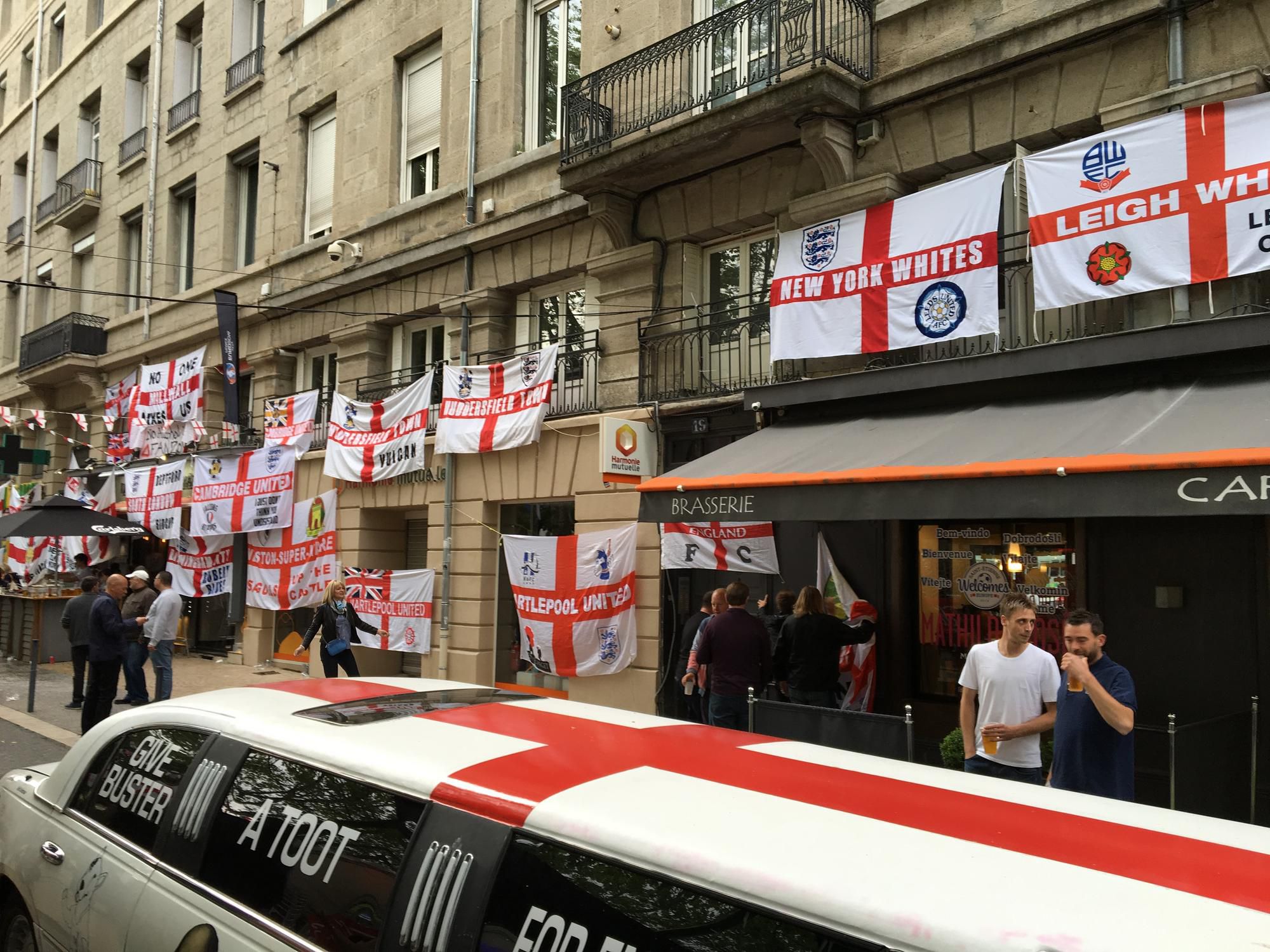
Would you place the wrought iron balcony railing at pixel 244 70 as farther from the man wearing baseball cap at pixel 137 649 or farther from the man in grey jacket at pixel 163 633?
the man in grey jacket at pixel 163 633

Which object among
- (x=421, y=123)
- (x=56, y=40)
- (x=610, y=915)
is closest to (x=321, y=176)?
(x=421, y=123)

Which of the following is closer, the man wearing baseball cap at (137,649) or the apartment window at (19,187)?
the man wearing baseball cap at (137,649)

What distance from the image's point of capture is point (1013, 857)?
203cm

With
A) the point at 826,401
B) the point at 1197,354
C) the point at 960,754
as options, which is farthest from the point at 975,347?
the point at 960,754

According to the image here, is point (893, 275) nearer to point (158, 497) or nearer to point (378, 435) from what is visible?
point (378, 435)

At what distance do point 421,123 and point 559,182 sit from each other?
4216mm

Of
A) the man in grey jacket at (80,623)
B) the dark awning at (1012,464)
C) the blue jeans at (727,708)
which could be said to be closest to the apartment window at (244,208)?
the man in grey jacket at (80,623)

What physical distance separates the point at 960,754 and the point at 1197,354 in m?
3.58

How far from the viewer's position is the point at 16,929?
159 inches

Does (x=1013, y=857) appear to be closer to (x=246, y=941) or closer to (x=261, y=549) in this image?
(x=246, y=941)

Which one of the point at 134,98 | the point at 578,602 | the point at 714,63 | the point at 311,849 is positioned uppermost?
the point at 134,98

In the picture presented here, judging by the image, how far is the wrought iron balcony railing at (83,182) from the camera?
2466 cm

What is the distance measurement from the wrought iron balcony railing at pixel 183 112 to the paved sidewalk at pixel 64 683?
1176cm

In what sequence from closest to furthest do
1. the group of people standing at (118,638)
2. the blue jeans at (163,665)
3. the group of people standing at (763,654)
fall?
the group of people standing at (763,654)
the group of people standing at (118,638)
the blue jeans at (163,665)
